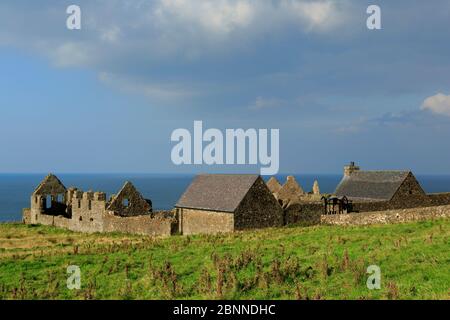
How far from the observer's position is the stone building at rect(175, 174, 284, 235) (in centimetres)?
3747

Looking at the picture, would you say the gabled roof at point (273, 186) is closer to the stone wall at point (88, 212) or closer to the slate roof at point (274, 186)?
the slate roof at point (274, 186)

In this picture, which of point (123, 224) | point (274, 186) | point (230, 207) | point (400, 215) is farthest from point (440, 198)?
point (123, 224)

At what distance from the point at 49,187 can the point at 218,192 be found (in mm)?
24725

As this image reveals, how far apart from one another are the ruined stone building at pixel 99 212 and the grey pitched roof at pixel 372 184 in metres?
19.8

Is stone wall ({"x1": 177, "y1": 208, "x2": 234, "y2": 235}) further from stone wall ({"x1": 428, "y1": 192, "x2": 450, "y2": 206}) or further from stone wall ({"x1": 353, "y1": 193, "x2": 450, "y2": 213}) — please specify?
stone wall ({"x1": 428, "y1": 192, "x2": 450, "y2": 206})

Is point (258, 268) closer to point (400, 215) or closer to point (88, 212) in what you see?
point (400, 215)

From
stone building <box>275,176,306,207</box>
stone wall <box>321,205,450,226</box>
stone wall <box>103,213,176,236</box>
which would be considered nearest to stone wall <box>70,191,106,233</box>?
stone wall <box>103,213,176,236</box>

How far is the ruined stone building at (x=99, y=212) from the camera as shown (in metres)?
40.9

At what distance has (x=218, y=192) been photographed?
40.4 m

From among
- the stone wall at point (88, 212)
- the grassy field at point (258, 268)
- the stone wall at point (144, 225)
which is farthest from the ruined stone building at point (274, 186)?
the grassy field at point (258, 268)

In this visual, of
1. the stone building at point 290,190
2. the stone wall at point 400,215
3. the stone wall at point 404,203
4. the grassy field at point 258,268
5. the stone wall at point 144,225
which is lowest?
the grassy field at point 258,268

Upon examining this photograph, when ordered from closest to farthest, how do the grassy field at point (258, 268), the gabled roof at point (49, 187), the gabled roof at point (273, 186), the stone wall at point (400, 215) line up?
the grassy field at point (258, 268), the stone wall at point (400, 215), the gabled roof at point (49, 187), the gabled roof at point (273, 186)
